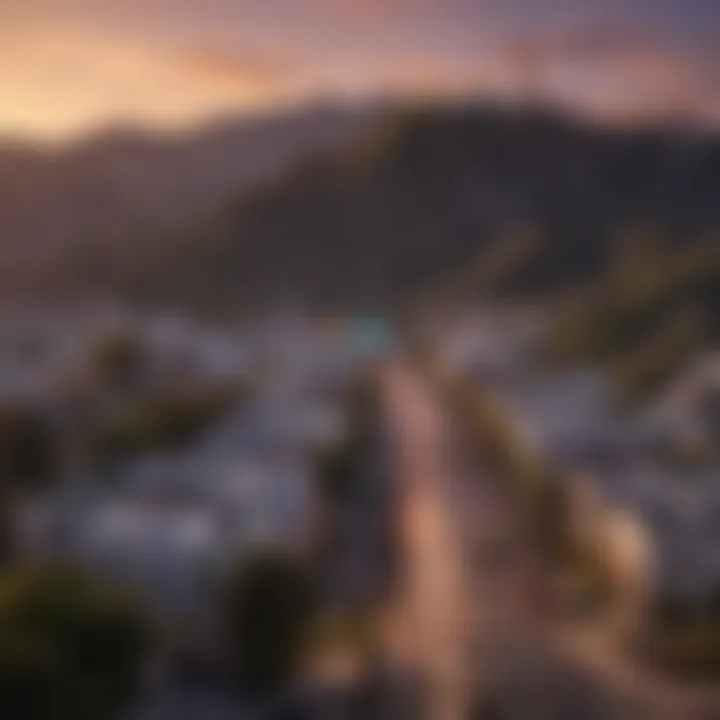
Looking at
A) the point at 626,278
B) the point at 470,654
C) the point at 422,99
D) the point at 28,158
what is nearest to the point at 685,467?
the point at 626,278

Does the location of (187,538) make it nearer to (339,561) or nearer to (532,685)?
(339,561)

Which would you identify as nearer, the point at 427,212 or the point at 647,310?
the point at 647,310

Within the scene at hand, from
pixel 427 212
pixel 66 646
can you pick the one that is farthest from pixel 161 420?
pixel 66 646

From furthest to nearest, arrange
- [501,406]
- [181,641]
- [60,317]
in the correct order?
1. [501,406]
2. [60,317]
3. [181,641]

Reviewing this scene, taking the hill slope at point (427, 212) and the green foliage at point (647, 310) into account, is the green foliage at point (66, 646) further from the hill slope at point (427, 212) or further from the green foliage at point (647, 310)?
the green foliage at point (647, 310)

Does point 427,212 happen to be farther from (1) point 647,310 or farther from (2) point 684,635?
(2) point 684,635

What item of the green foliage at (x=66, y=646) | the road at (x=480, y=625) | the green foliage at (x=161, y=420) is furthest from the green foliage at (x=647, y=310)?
the green foliage at (x=66, y=646)
